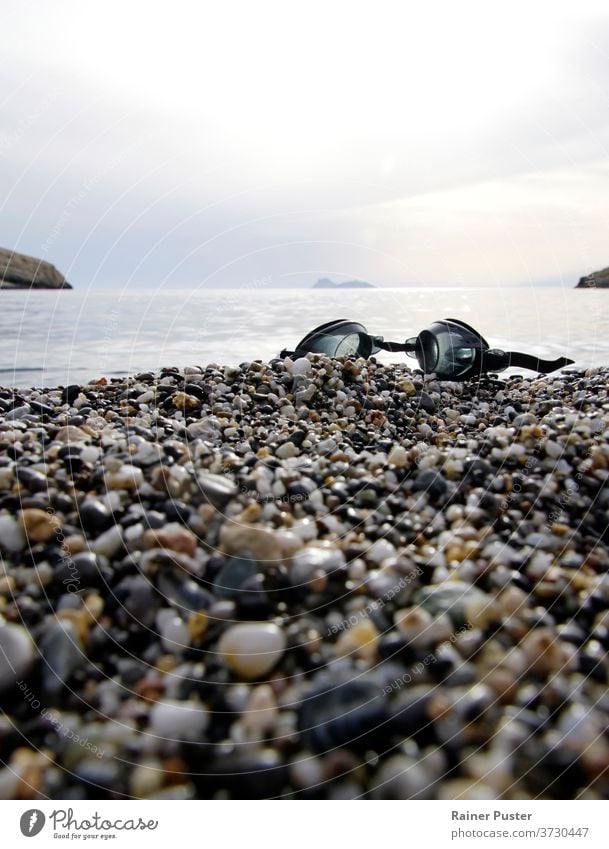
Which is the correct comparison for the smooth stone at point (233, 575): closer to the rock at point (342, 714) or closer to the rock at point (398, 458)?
the rock at point (342, 714)

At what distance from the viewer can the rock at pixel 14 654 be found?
1803 mm

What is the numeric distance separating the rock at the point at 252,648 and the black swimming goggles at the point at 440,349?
3625mm

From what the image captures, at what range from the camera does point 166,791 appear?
5.14ft

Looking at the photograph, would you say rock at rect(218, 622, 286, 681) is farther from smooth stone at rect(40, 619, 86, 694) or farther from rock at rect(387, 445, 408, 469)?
rock at rect(387, 445, 408, 469)

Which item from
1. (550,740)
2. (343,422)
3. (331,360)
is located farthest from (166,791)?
(331,360)

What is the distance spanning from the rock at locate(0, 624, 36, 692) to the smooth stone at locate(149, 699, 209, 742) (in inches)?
16.8

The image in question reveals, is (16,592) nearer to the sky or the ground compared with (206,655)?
nearer to the sky

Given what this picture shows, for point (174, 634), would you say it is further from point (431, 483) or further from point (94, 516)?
point (431, 483)

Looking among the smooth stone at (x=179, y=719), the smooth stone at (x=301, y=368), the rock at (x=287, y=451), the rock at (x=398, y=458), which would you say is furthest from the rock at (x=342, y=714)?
the smooth stone at (x=301, y=368)

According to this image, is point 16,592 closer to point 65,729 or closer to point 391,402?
point 65,729

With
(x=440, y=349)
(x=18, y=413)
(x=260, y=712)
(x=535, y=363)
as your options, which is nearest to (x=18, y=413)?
(x=18, y=413)

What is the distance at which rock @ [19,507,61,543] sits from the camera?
2.20 meters

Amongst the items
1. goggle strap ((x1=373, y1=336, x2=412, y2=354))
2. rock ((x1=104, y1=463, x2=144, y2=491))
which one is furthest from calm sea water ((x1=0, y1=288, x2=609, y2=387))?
rock ((x1=104, y1=463, x2=144, y2=491))

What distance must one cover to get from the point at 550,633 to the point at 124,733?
1224 mm
